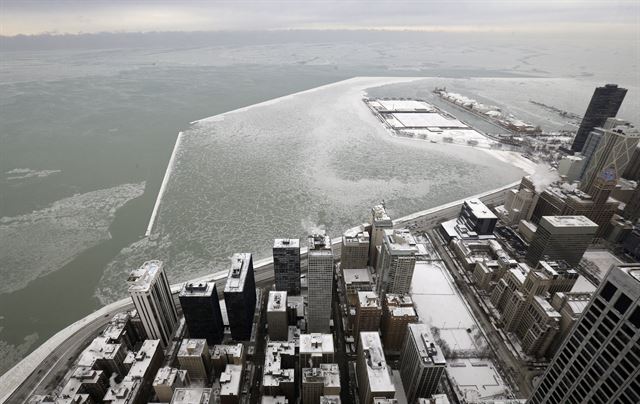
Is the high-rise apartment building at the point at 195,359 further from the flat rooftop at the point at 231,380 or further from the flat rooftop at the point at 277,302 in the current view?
the flat rooftop at the point at 277,302

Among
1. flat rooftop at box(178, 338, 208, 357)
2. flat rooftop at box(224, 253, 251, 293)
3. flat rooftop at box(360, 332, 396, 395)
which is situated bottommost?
flat rooftop at box(178, 338, 208, 357)

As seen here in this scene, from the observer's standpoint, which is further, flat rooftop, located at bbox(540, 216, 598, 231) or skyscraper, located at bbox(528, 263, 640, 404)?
flat rooftop, located at bbox(540, 216, 598, 231)

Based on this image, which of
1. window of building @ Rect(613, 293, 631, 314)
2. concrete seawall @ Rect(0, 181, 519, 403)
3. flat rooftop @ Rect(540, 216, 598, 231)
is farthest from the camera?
flat rooftop @ Rect(540, 216, 598, 231)

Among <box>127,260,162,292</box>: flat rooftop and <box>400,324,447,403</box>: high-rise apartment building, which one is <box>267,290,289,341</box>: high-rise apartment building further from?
<box>400,324,447,403</box>: high-rise apartment building

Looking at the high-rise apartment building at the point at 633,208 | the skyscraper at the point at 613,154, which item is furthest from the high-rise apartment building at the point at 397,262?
the high-rise apartment building at the point at 633,208

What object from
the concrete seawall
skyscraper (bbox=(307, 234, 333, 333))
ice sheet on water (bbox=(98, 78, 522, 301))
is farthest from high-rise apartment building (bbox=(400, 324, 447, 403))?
ice sheet on water (bbox=(98, 78, 522, 301))

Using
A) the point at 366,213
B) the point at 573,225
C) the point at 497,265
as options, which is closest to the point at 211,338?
the point at 366,213

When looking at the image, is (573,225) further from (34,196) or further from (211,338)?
(34,196)

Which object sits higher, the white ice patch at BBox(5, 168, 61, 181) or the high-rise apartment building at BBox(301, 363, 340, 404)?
the high-rise apartment building at BBox(301, 363, 340, 404)
